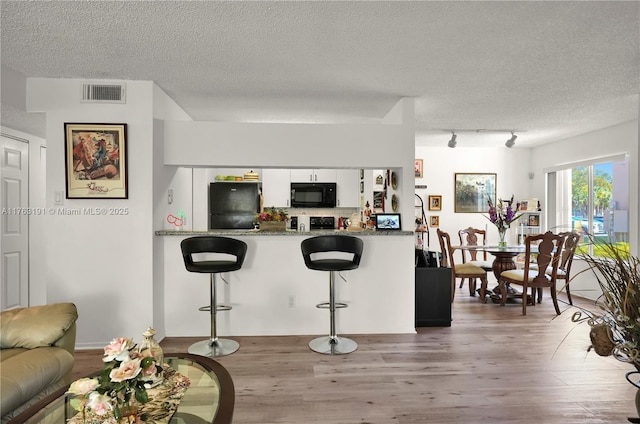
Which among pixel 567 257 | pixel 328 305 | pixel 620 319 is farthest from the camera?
Answer: pixel 567 257

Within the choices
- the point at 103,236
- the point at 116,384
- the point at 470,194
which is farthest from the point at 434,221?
the point at 116,384

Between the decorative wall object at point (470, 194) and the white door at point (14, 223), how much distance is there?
21.2 feet

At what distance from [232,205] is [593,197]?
575cm

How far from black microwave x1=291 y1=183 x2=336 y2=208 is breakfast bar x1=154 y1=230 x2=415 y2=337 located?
93.8 inches

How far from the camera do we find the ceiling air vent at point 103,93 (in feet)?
11.2

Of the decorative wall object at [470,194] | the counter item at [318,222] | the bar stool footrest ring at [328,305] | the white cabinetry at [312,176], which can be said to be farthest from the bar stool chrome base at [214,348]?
the decorative wall object at [470,194]

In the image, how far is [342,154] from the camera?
3883 mm

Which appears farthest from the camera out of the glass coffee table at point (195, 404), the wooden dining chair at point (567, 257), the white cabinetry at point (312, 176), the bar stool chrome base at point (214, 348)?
the white cabinetry at point (312, 176)

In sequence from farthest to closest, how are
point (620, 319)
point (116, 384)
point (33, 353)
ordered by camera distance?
1. point (33, 353)
2. point (116, 384)
3. point (620, 319)

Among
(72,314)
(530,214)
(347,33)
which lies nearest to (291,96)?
(347,33)

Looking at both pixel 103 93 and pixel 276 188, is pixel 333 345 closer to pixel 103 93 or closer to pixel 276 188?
pixel 103 93

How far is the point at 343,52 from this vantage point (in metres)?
2.84

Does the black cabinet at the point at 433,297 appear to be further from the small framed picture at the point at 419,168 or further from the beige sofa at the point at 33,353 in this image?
the beige sofa at the point at 33,353

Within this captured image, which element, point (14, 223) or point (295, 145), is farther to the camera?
point (14, 223)
